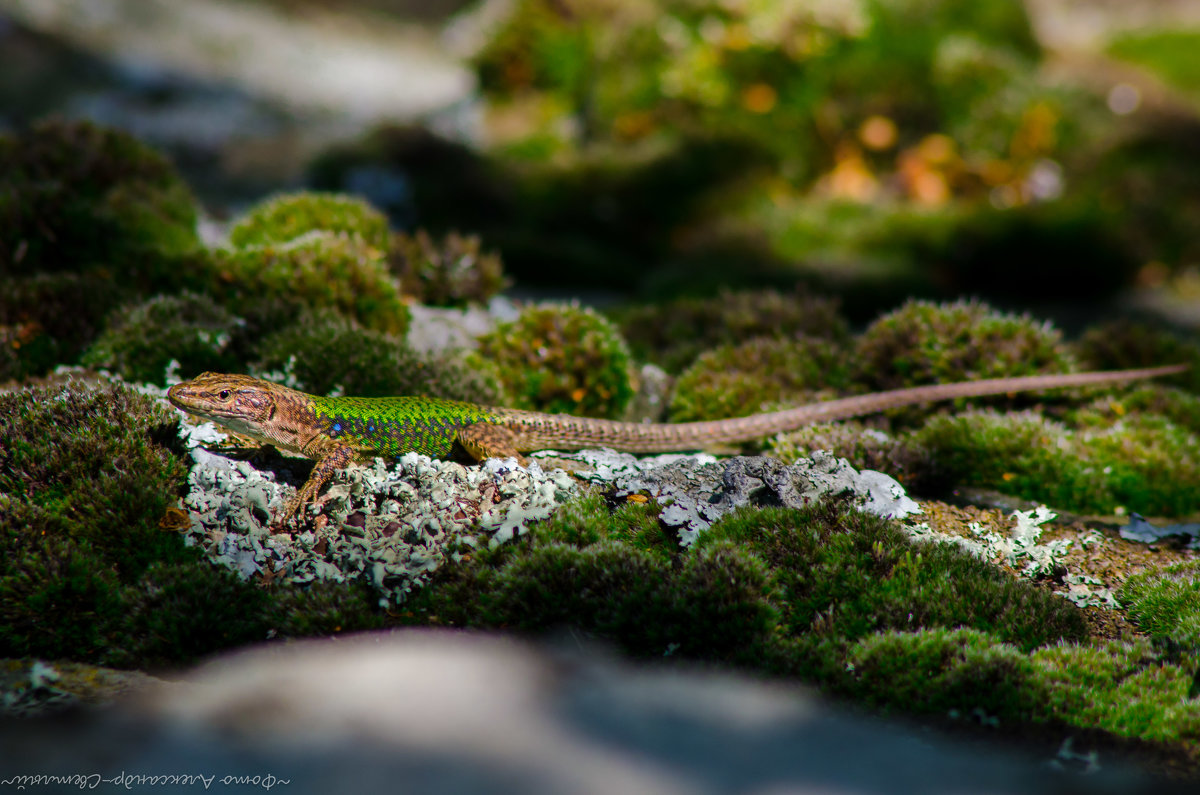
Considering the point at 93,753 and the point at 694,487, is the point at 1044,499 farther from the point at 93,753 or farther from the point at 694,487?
the point at 93,753

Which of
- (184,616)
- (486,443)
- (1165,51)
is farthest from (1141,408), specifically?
(1165,51)

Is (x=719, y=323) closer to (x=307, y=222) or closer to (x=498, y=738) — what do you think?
(x=307, y=222)

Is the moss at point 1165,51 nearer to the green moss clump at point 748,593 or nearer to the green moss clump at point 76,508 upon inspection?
the green moss clump at point 748,593

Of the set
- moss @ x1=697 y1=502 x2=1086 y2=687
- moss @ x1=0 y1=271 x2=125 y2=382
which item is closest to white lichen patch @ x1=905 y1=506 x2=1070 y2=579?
moss @ x1=697 y1=502 x2=1086 y2=687

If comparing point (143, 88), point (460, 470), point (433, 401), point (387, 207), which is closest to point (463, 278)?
point (433, 401)

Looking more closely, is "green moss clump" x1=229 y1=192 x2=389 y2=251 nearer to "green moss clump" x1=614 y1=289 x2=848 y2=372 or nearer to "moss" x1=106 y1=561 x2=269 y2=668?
"green moss clump" x1=614 y1=289 x2=848 y2=372

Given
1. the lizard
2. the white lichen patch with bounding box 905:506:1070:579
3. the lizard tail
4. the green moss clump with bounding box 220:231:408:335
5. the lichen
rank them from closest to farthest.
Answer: the lichen, the lizard, the white lichen patch with bounding box 905:506:1070:579, the lizard tail, the green moss clump with bounding box 220:231:408:335
